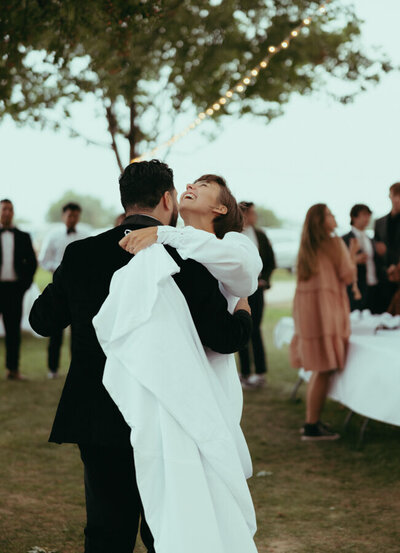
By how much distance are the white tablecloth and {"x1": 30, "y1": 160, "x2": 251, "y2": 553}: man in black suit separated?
3.10 m

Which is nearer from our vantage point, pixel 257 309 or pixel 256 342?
pixel 257 309

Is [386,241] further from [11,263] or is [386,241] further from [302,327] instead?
[11,263]

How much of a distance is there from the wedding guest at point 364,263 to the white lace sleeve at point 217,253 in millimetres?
6727

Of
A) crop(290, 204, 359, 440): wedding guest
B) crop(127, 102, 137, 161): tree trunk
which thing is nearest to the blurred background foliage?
crop(127, 102, 137, 161): tree trunk

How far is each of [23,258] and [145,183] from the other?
6.63 metres

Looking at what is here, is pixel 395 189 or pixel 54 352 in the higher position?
pixel 395 189

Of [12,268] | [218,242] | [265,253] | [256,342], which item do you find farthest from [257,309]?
[218,242]

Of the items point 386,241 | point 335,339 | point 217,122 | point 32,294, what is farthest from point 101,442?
point 217,122

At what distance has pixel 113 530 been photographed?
2.62 m

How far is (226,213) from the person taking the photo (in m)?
2.85

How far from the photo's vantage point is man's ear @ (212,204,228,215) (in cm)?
283

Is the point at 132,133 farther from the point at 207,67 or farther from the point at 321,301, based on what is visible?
the point at 321,301

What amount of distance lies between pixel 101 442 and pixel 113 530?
0.34 m

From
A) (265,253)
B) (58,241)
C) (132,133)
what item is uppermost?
(132,133)
